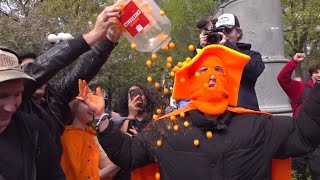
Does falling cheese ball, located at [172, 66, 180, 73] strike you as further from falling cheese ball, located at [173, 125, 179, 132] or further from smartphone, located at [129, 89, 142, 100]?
smartphone, located at [129, 89, 142, 100]

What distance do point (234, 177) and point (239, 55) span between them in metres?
0.74

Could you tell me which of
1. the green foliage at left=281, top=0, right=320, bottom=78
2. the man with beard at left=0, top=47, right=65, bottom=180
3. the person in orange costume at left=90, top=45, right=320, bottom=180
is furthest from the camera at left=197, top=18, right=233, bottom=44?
the green foliage at left=281, top=0, right=320, bottom=78

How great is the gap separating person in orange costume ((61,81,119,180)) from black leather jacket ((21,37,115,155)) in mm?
208

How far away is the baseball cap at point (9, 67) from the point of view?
2311 millimetres

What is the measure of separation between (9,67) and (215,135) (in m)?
1.24

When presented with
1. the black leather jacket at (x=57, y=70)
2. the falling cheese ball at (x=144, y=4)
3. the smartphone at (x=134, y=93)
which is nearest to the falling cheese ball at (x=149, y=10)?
the falling cheese ball at (x=144, y=4)

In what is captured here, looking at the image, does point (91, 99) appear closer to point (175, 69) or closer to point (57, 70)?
point (57, 70)

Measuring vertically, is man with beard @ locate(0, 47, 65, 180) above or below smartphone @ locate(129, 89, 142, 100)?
above

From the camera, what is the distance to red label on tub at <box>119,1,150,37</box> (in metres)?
2.74

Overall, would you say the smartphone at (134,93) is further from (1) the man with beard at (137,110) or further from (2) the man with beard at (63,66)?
(2) the man with beard at (63,66)

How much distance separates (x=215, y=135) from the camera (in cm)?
289

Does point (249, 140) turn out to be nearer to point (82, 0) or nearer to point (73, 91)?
point (73, 91)

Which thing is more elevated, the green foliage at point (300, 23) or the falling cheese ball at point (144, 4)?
the falling cheese ball at point (144, 4)

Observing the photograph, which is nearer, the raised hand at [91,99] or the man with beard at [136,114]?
the raised hand at [91,99]
